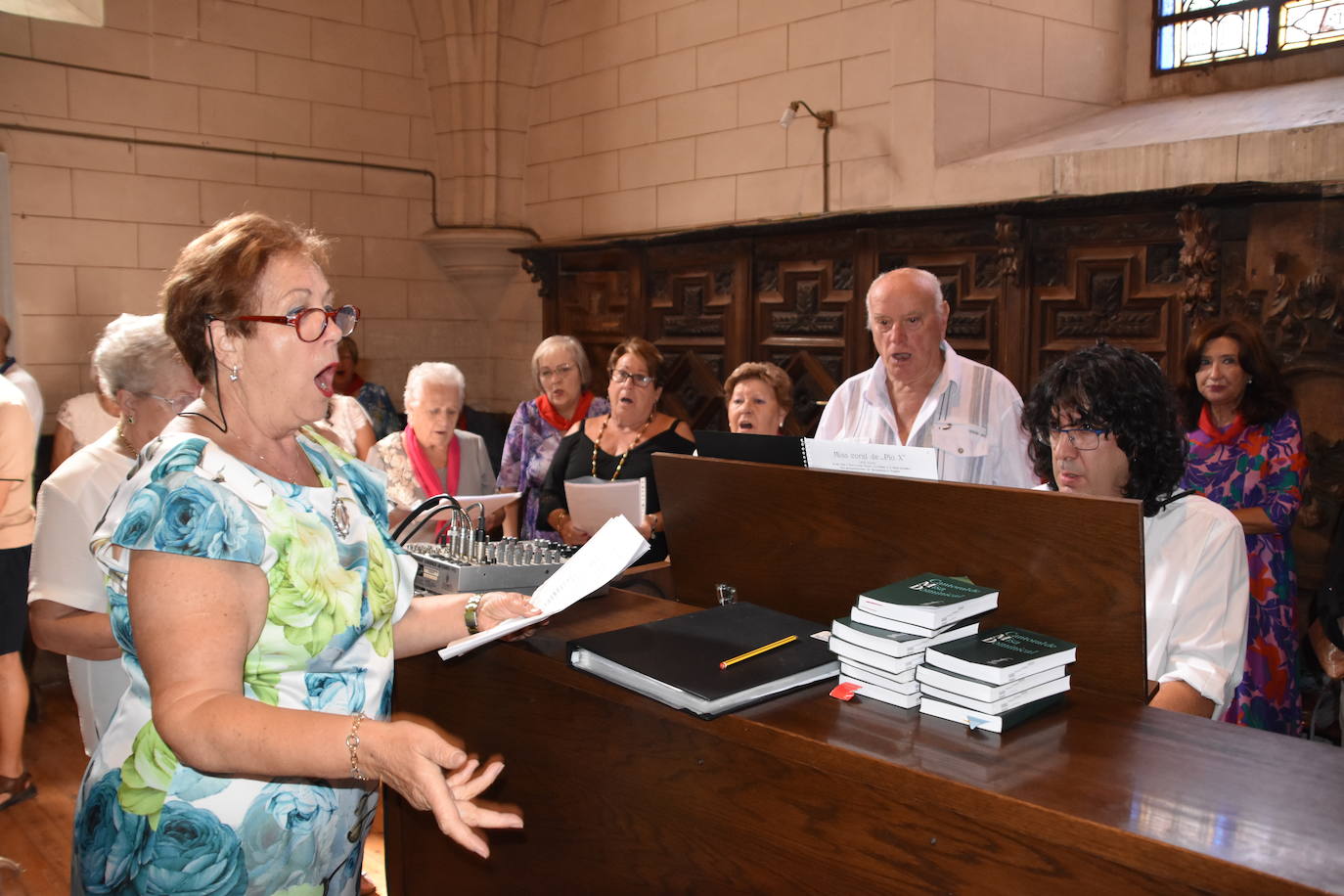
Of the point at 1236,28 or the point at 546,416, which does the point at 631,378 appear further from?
the point at 1236,28

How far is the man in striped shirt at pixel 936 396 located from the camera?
3.29 meters

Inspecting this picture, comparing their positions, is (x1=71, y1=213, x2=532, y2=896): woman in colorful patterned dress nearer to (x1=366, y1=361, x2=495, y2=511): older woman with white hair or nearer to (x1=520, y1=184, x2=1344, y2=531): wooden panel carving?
(x1=366, y1=361, x2=495, y2=511): older woman with white hair

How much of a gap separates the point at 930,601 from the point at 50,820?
337 centimetres

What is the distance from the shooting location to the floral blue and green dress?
1.38 meters

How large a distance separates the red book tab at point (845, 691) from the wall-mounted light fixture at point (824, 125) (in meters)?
4.14

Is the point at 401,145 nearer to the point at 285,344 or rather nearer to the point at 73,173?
the point at 73,173

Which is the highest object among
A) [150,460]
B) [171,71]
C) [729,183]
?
[171,71]

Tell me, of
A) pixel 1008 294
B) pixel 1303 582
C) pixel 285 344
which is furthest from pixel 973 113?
pixel 285 344

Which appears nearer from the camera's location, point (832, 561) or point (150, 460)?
point (150, 460)

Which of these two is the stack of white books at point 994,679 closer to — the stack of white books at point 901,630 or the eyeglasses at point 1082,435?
the stack of white books at point 901,630

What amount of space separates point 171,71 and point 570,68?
233 cm

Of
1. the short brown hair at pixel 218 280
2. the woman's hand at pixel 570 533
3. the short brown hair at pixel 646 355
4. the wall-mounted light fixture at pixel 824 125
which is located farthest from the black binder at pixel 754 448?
the wall-mounted light fixture at pixel 824 125

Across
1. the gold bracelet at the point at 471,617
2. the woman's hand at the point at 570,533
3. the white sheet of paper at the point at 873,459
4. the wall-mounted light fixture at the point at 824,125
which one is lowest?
the woman's hand at the point at 570,533

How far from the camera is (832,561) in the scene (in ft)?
6.10
